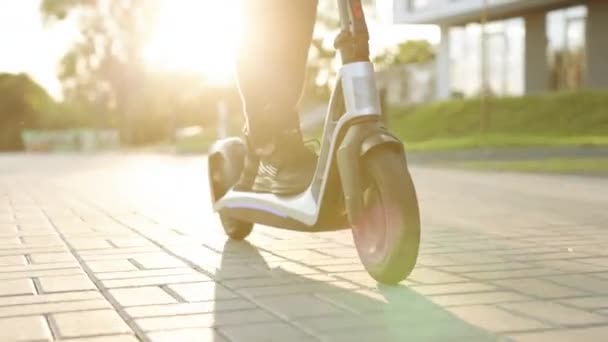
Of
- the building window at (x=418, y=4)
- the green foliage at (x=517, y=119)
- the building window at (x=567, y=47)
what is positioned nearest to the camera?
the green foliage at (x=517, y=119)

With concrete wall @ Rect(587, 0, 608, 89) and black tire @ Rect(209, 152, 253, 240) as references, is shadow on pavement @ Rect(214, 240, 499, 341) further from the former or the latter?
concrete wall @ Rect(587, 0, 608, 89)

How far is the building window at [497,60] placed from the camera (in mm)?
35844

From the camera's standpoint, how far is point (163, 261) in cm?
421

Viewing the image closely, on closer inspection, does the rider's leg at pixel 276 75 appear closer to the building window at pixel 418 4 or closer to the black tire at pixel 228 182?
the black tire at pixel 228 182

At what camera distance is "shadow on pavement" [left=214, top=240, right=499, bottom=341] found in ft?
8.75

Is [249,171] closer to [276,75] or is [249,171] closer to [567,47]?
[276,75]

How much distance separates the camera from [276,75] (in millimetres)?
4211

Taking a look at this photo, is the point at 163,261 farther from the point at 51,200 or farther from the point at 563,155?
the point at 563,155

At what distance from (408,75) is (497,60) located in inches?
229

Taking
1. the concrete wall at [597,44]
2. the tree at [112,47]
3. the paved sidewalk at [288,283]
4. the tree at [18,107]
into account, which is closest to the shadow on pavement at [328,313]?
the paved sidewalk at [288,283]

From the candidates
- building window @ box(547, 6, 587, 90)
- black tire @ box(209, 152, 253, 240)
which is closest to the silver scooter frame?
black tire @ box(209, 152, 253, 240)

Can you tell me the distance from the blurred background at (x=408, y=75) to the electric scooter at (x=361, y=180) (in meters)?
12.6

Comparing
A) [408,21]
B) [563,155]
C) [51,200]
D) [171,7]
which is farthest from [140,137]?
[51,200]

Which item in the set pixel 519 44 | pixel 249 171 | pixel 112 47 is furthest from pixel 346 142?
pixel 112 47
